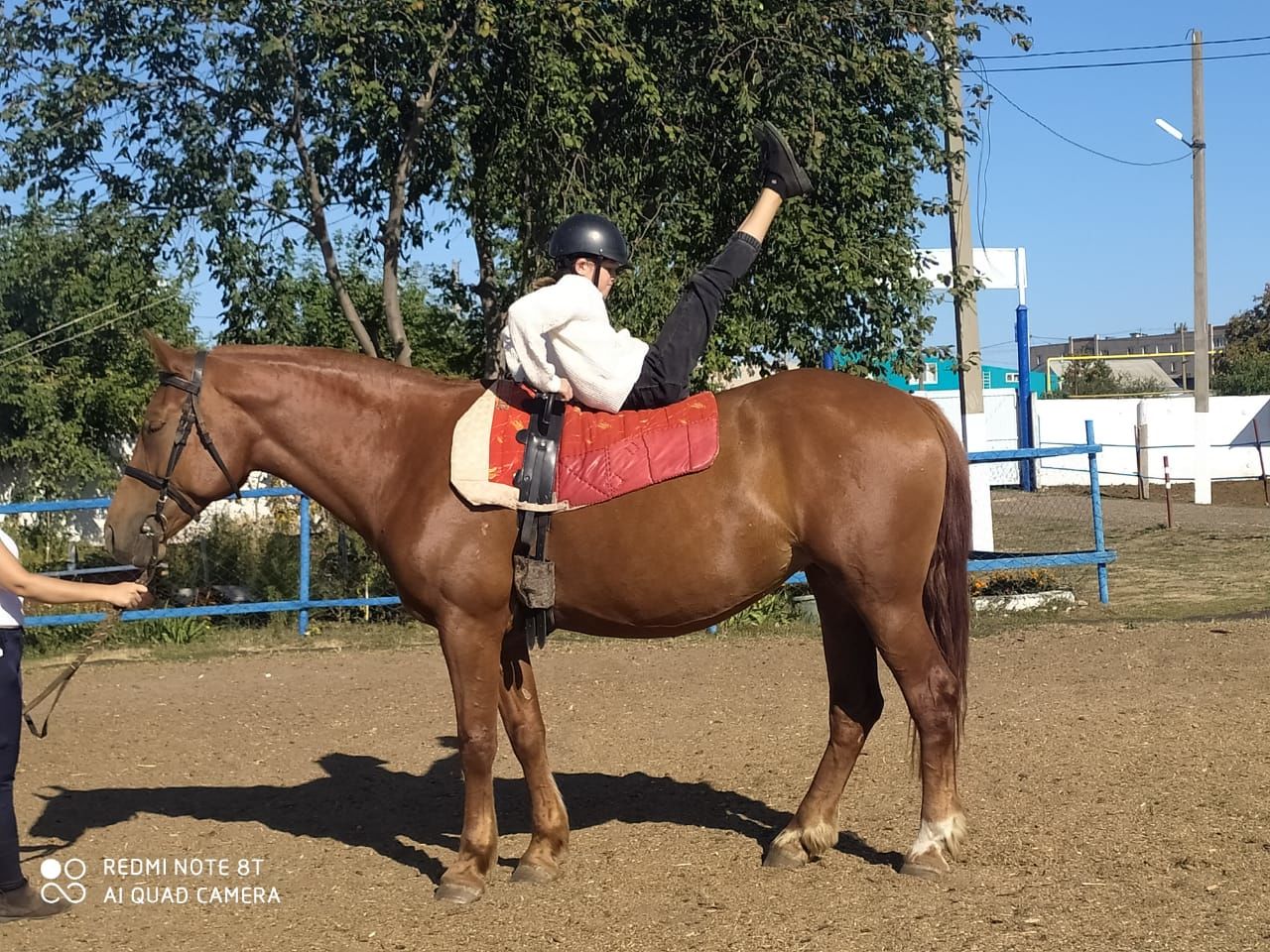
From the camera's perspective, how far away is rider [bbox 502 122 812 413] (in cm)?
439

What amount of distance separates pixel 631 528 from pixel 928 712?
4.37 feet

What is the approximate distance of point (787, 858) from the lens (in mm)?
4746

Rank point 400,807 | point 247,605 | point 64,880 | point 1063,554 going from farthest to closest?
1. point 1063,554
2. point 247,605
3. point 400,807
4. point 64,880

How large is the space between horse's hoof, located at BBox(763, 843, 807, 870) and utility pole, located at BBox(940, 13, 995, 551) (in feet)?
24.4

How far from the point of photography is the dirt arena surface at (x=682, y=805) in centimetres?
415

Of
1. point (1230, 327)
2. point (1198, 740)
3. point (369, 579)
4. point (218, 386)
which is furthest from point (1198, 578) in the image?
point (1230, 327)

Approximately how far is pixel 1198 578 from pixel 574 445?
10621 millimetres

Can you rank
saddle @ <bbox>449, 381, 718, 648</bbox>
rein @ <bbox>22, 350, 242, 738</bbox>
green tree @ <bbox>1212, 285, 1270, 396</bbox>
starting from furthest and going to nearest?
green tree @ <bbox>1212, 285, 1270, 396</bbox> < rein @ <bbox>22, 350, 242, 738</bbox> < saddle @ <bbox>449, 381, 718, 648</bbox>

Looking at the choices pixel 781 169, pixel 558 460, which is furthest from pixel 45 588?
pixel 781 169

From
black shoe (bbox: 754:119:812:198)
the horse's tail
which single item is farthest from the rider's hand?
the horse's tail

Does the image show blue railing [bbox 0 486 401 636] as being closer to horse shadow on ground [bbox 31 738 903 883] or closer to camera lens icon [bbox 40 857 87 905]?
horse shadow on ground [bbox 31 738 903 883]

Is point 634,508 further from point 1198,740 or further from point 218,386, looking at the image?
point 1198,740

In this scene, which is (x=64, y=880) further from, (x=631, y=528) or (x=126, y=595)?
(x=631, y=528)

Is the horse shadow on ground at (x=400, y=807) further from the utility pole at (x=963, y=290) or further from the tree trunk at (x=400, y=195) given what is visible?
the utility pole at (x=963, y=290)
